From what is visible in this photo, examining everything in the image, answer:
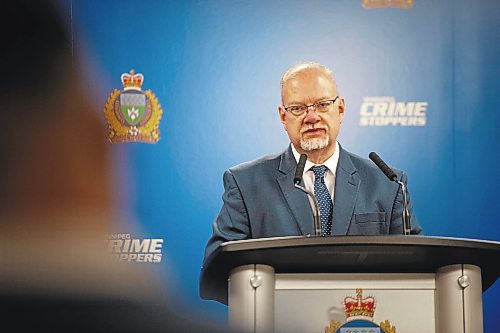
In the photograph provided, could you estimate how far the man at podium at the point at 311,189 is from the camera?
314cm

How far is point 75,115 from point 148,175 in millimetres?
→ 3847

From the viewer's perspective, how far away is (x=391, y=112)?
4234mm

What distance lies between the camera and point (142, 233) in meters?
4.18

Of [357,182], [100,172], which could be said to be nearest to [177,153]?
[357,182]

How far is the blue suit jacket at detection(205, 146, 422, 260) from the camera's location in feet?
10.2

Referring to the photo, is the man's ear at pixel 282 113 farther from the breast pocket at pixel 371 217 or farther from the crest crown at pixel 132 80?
the breast pocket at pixel 371 217

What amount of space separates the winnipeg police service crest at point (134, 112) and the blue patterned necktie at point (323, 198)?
3.57ft

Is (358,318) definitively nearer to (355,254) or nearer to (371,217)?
(355,254)

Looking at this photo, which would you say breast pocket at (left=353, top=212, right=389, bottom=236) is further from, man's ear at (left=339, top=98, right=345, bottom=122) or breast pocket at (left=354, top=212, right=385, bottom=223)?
man's ear at (left=339, top=98, right=345, bottom=122)

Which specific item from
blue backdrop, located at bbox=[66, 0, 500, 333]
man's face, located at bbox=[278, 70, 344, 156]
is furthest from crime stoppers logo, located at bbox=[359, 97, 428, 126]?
man's face, located at bbox=[278, 70, 344, 156]

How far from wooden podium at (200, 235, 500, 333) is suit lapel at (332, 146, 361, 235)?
112 centimetres

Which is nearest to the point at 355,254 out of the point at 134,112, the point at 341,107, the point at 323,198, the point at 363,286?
the point at 363,286

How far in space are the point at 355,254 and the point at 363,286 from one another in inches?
4.9

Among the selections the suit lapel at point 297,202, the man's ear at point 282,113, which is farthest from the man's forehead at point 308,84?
the suit lapel at point 297,202
